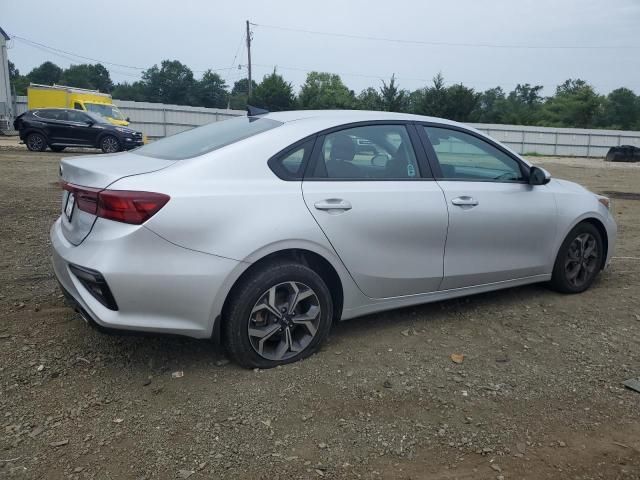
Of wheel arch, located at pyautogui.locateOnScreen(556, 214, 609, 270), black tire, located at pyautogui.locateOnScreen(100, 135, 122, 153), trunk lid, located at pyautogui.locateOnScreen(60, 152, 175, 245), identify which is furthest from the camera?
black tire, located at pyautogui.locateOnScreen(100, 135, 122, 153)

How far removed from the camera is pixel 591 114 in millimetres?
66625

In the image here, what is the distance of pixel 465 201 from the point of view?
385cm

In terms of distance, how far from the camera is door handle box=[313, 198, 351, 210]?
325 centimetres

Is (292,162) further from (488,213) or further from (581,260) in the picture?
(581,260)

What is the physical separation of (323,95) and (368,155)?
48724mm

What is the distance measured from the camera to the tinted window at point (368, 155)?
3.46 meters

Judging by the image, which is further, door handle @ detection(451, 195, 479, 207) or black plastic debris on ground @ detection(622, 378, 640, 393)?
door handle @ detection(451, 195, 479, 207)

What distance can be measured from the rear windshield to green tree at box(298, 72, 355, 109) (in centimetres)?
3875

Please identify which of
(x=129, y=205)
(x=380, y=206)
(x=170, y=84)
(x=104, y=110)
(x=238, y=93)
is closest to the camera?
(x=129, y=205)

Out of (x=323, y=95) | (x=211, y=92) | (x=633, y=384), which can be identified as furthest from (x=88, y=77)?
(x=633, y=384)

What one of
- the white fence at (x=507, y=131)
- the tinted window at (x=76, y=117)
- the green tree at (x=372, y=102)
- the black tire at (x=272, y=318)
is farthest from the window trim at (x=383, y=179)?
the green tree at (x=372, y=102)

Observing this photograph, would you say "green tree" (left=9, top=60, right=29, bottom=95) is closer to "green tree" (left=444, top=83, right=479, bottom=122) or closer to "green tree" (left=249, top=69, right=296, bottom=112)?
"green tree" (left=249, top=69, right=296, bottom=112)

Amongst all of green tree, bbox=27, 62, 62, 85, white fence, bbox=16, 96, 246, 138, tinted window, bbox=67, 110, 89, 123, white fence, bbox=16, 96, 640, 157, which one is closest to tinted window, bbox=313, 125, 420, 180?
tinted window, bbox=67, 110, 89, 123

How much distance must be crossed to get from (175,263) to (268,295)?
568 millimetres
